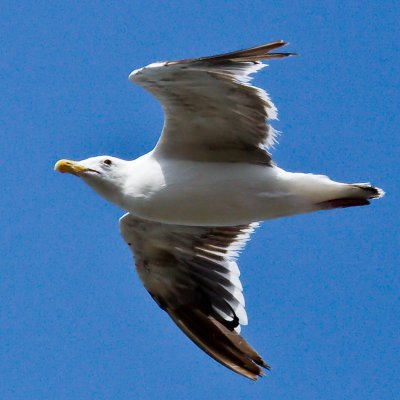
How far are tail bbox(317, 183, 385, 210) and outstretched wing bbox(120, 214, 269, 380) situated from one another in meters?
1.54

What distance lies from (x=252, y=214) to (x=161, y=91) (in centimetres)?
127

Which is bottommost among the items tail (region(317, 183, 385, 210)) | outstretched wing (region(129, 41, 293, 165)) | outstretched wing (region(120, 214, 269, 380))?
outstretched wing (region(120, 214, 269, 380))

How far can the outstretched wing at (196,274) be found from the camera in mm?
9633

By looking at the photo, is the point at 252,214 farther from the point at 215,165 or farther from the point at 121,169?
the point at 121,169

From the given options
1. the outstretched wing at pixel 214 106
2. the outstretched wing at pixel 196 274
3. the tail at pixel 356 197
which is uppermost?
the outstretched wing at pixel 214 106

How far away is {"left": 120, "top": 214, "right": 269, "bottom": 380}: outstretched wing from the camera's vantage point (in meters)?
9.63

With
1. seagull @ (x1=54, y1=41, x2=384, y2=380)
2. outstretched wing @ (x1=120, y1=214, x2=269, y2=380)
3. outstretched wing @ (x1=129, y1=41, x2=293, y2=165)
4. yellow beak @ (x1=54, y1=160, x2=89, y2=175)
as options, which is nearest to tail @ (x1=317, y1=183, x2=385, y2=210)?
seagull @ (x1=54, y1=41, x2=384, y2=380)

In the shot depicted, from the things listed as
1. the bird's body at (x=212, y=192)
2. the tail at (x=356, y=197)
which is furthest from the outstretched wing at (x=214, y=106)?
the tail at (x=356, y=197)

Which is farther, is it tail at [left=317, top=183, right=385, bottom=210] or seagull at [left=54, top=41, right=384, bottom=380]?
tail at [left=317, top=183, right=385, bottom=210]

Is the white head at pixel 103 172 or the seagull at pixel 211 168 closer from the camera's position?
the seagull at pixel 211 168

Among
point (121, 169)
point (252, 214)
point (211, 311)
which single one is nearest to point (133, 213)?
point (121, 169)

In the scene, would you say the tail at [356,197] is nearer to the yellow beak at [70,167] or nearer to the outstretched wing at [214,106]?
the outstretched wing at [214,106]

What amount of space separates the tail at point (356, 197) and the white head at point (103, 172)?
1613mm

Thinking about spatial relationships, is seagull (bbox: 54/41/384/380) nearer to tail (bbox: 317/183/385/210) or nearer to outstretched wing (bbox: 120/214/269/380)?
tail (bbox: 317/183/385/210)
